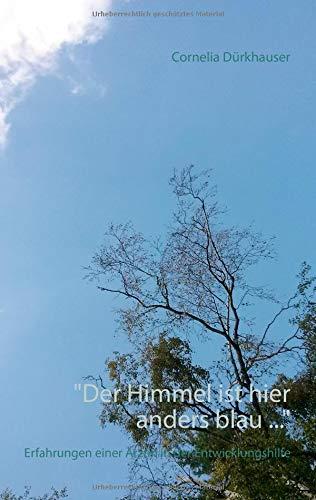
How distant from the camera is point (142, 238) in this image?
16.8 metres

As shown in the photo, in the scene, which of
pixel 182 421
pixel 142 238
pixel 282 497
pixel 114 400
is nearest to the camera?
pixel 282 497

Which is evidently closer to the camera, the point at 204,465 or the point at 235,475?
the point at 235,475

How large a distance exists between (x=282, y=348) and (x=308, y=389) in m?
1.32

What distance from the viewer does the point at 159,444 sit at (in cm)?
1512

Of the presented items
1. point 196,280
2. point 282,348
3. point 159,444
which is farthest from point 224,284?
point 159,444

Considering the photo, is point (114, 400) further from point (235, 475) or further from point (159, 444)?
point (235, 475)

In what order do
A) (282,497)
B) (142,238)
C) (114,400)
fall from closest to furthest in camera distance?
(282,497)
(114,400)
(142,238)

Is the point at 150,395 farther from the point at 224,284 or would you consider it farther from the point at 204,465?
the point at 224,284

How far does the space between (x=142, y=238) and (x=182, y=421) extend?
560cm

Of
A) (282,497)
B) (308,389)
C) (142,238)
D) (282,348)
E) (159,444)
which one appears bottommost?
(282,497)

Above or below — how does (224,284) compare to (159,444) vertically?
above

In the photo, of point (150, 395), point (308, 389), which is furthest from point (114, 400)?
point (308, 389)

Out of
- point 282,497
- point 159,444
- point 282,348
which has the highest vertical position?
point 282,348

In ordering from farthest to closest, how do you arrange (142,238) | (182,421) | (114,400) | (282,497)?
(142,238) < (114,400) < (182,421) < (282,497)
